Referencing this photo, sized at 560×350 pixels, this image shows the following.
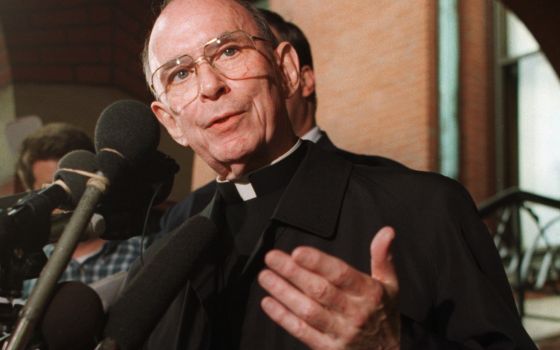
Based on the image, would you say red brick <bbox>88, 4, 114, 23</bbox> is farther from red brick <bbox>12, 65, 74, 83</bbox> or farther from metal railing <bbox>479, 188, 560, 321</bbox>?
metal railing <bbox>479, 188, 560, 321</bbox>

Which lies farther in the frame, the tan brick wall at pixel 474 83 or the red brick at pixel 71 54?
the red brick at pixel 71 54

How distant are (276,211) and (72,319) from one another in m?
0.53

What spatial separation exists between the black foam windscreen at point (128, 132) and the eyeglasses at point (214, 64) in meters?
0.19

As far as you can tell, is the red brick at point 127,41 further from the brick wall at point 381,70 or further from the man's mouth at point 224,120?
the man's mouth at point 224,120

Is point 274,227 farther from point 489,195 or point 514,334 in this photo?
point 489,195

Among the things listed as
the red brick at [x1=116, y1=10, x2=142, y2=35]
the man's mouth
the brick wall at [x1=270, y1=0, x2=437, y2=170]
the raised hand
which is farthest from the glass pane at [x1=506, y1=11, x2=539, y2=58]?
the raised hand

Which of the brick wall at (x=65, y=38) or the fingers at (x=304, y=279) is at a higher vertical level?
the brick wall at (x=65, y=38)

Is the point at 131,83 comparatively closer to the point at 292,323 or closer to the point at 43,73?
the point at 43,73

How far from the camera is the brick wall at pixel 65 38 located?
2818 mm

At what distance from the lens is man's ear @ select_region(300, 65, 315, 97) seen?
2859 millimetres

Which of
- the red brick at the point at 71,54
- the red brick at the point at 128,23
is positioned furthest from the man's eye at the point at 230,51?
the red brick at the point at 71,54

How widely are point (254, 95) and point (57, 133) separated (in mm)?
1170

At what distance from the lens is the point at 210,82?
167 centimetres

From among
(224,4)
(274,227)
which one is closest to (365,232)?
(274,227)
